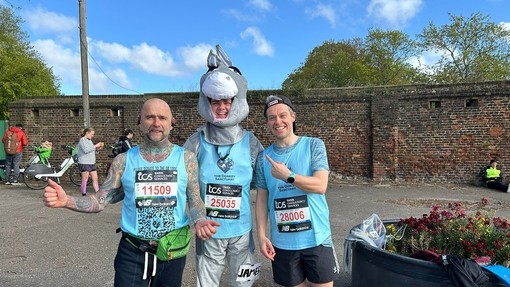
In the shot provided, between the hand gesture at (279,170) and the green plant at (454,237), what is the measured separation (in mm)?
1417

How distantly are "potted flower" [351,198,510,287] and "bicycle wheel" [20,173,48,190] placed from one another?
10679 millimetres

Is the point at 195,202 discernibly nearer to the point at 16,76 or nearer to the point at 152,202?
the point at 152,202

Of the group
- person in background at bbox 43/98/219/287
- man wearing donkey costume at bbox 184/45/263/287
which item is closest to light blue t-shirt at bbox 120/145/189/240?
person in background at bbox 43/98/219/287

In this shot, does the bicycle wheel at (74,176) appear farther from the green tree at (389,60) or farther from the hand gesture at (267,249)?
the green tree at (389,60)

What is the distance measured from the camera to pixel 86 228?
6789mm

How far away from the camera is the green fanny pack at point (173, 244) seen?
2400 millimetres

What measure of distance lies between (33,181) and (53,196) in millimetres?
11262

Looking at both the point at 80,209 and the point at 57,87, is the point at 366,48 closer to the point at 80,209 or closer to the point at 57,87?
the point at 57,87

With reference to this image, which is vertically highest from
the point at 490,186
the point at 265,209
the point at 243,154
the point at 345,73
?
the point at 345,73

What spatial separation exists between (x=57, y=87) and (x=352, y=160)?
1031 inches

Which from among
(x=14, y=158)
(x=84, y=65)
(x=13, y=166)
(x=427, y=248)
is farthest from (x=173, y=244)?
(x=13, y=166)

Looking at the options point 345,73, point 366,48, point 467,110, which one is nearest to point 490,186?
point 467,110

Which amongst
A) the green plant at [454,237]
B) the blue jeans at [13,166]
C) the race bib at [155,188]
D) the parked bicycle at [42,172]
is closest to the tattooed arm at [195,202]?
the race bib at [155,188]

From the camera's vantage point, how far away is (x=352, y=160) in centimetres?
1285
